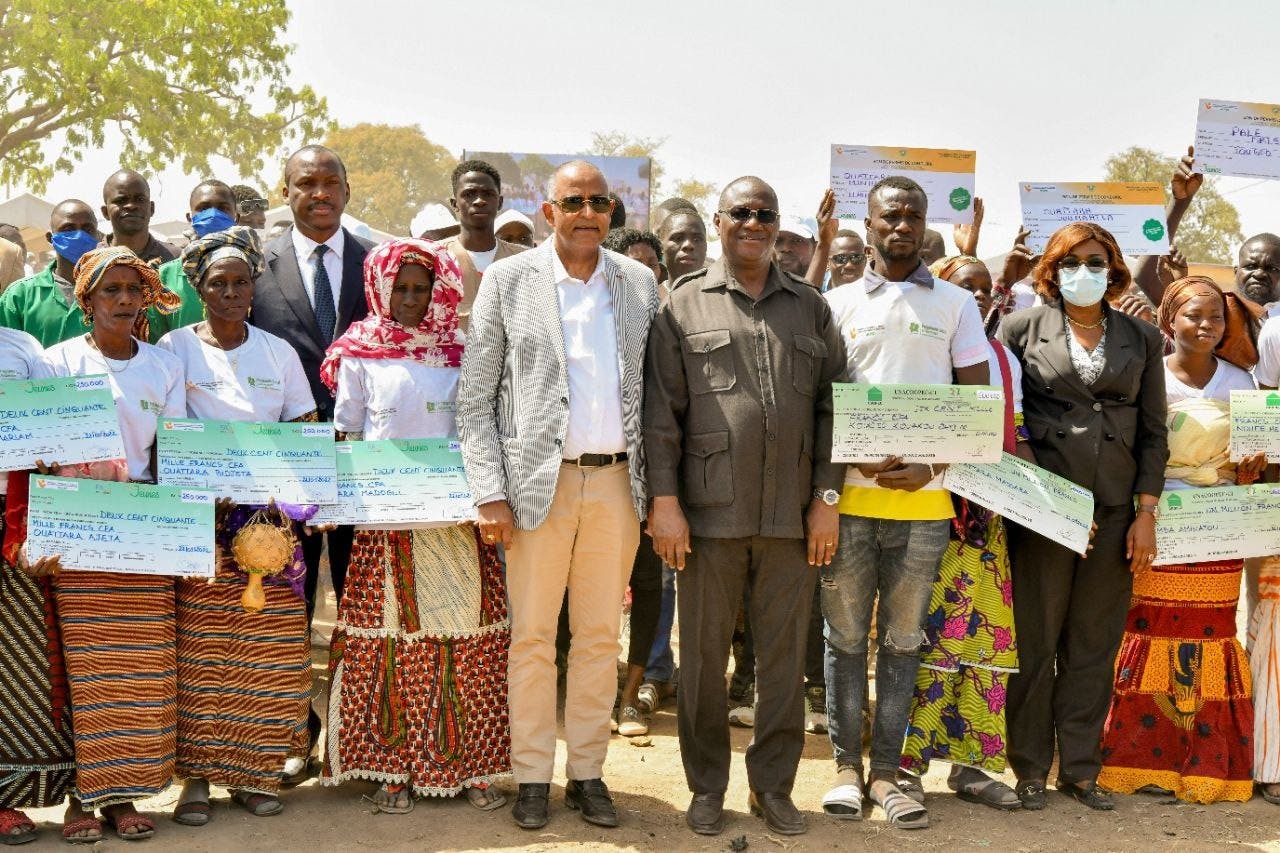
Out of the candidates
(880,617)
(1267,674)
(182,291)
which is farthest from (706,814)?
(182,291)

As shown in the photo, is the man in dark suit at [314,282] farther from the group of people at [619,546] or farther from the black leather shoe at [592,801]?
the black leather shoe at [592,801]

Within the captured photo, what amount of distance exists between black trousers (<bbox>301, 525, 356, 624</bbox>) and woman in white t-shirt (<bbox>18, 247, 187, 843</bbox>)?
0.72 metres

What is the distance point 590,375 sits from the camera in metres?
4.59

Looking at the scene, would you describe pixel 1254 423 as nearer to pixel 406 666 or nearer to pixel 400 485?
pixel 400 485

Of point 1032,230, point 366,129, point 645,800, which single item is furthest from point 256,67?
point 366,129

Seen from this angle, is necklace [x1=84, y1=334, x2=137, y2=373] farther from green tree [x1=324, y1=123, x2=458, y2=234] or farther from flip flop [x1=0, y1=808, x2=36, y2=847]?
green tree [x1=324, y1=123, x2=458, y2=234]

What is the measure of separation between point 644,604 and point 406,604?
1723mm

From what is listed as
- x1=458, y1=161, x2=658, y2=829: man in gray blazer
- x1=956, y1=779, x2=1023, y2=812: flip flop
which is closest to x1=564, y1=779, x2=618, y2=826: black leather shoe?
x1=458, y1=161, x2=658, y2=829: man in gray blazer

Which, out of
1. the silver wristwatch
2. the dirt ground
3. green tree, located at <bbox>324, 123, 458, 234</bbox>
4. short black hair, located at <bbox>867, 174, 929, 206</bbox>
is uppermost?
green tree, located at <bbox>324, 123, 458, 234</bbox>

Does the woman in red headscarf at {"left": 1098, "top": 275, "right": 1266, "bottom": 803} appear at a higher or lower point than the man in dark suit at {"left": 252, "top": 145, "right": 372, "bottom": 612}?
lower

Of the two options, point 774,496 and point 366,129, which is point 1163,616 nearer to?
point 774,496

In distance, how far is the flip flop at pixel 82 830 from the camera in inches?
173

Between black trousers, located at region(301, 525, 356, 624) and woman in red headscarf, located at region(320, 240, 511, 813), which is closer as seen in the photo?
woman in red headscarf, located at region(320, 240, 511, 813)

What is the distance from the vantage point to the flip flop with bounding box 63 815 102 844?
14.4 ft
